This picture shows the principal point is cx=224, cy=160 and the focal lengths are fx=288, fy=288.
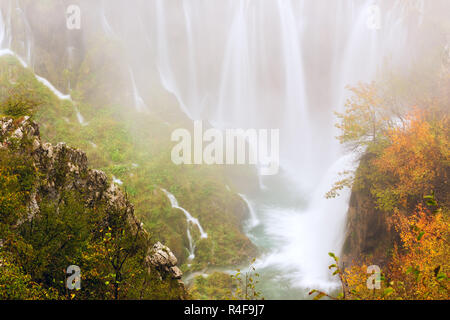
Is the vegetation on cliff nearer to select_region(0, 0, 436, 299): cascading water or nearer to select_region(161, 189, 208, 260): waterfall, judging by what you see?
select_region(161, 189, 208, 260): waterfall

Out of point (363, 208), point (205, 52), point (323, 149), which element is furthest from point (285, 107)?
point (363, 208)

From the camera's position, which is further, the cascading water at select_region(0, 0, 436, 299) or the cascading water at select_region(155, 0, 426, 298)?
the cascading water at select_region(155, 0, 426, 298)

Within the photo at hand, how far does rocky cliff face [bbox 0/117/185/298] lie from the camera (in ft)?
35.0

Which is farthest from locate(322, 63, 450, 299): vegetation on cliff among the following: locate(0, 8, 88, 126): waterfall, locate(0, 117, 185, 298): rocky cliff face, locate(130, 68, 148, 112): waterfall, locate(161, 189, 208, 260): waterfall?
locate(0, 8, 88, 126): waterfall

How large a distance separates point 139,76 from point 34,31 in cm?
1218

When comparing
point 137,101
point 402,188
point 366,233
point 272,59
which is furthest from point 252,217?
point 272,59

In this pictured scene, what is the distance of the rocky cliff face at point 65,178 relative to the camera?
10.7 metres

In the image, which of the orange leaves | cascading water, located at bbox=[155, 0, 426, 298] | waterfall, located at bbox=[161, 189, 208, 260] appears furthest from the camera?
cascading water, located at bbox=[155, 0, 426, 298]

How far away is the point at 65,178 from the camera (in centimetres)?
1238

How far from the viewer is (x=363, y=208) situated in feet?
56.4

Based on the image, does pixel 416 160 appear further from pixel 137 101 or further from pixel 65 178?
pixel 137 101
